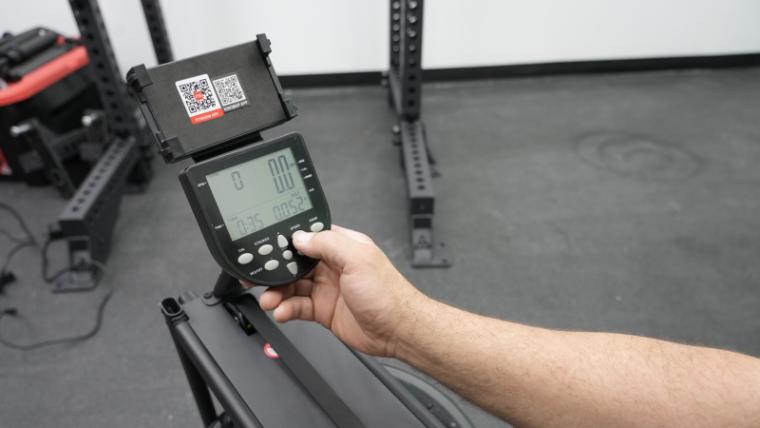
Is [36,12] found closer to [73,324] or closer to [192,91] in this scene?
[73,324]

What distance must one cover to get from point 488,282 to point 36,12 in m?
2.18

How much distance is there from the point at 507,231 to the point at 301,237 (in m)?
1.06

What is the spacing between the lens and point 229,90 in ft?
1.96

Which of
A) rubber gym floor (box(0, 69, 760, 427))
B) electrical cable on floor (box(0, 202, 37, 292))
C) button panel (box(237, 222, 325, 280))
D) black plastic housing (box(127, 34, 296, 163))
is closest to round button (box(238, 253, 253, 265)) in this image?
button panel (box(237, 222, 325, 280))

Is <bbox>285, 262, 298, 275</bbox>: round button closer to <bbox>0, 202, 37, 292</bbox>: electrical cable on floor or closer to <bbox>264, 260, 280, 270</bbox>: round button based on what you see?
<bbox>264, 260, 280, 270</bbox>: round button

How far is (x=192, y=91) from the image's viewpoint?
1.88 feet

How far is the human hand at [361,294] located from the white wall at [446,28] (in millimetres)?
1848

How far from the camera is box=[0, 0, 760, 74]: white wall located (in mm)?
2150

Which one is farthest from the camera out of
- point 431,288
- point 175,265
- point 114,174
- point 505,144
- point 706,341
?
point 505,144

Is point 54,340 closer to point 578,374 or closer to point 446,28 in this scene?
Answer: point 578,374

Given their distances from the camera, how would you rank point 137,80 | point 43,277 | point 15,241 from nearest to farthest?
point 137,80, point 43,277, point 15,241

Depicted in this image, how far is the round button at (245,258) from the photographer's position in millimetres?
586

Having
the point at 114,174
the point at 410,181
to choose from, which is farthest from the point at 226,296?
the point at 114,174

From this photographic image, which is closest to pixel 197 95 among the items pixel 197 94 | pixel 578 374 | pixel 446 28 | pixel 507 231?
pixel 197 94
